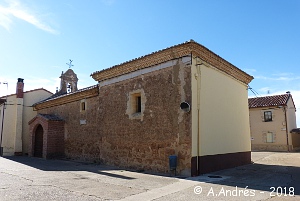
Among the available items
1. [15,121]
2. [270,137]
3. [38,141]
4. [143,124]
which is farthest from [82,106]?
[270,137]

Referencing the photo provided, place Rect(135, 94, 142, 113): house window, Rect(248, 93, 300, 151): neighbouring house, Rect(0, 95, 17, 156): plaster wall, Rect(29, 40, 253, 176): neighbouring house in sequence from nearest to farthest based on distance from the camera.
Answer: Rect(29, 40, 253, 176): neighbouring house < Rect(135, 94, 142, 113): house window < Rect(0, 95, 17, 156): plaster wall < Rect(248, 93, 300, 151): neighbouring house

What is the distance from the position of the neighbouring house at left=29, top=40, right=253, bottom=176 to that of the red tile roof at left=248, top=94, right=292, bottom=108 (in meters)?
14.8

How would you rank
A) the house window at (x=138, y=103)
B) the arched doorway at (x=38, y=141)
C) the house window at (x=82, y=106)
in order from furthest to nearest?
the arched doorway at (x=38, y=141)
the house window at (x=82, y=106)
the house window at (x=138, y=103)

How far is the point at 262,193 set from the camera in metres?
6.01

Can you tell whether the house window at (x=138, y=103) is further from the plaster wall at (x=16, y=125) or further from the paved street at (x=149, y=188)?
the plaster wall at (x=16, y=125)

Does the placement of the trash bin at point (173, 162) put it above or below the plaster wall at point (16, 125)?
below

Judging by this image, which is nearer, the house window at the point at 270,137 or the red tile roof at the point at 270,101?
the red tile roof at the point at 270,101

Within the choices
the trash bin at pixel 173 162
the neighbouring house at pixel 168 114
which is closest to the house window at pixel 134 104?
the neighbouring house at pixel 168 114

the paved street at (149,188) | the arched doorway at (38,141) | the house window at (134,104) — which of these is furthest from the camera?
the arched doorway at (38,141)

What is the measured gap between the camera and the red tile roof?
85.8 ft

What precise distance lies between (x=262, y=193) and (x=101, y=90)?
9.16 metres

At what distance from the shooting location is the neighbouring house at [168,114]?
29.8 ft
